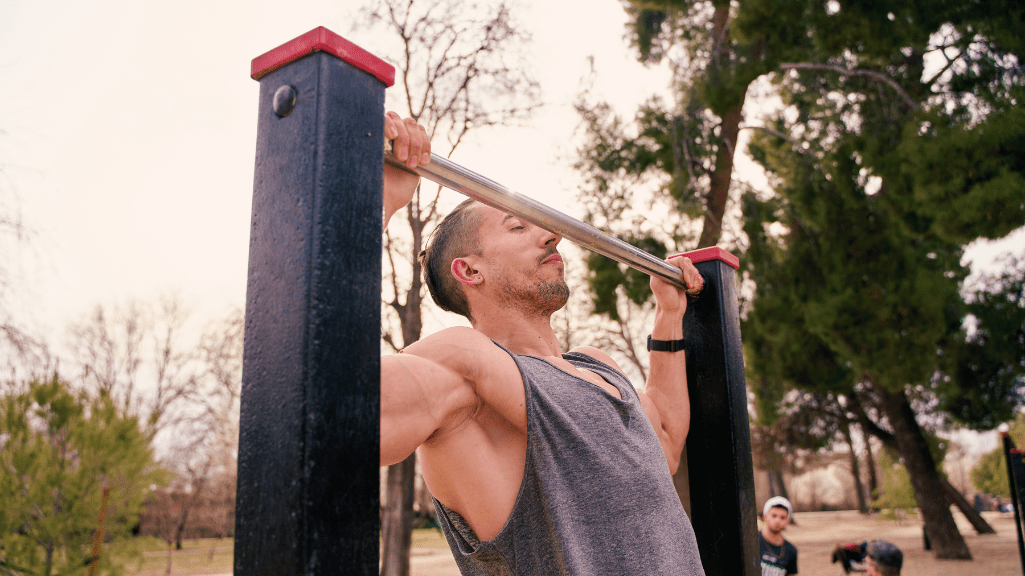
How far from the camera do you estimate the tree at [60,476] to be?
25.3ft

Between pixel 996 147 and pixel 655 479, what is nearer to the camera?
pixel 655 479

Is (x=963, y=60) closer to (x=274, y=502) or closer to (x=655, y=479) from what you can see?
(x=655, y=479)

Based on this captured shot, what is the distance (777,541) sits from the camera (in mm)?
5703

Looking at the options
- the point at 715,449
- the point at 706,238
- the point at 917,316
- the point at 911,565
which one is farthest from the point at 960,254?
the point at 715,449

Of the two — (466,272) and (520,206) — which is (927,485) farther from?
(520,206)

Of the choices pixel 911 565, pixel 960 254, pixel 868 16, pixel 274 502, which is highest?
pixel 868 16

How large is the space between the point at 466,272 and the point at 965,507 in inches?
733

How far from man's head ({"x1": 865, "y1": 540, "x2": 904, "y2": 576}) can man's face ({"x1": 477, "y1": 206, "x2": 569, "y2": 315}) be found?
4438mm

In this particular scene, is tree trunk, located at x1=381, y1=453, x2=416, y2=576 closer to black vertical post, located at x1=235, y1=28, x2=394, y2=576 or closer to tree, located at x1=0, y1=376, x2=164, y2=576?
tree, located at x1=0, y1=376, x2=164, y2=576

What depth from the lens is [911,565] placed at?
39.4ft

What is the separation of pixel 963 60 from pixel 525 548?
9.52m

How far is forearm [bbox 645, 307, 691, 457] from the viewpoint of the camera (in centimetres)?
167

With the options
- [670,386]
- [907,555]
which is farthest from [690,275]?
[907,555]

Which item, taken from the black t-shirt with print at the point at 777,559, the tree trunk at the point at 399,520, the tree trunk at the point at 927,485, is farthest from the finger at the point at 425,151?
the tree trunk at the point at 927,485
